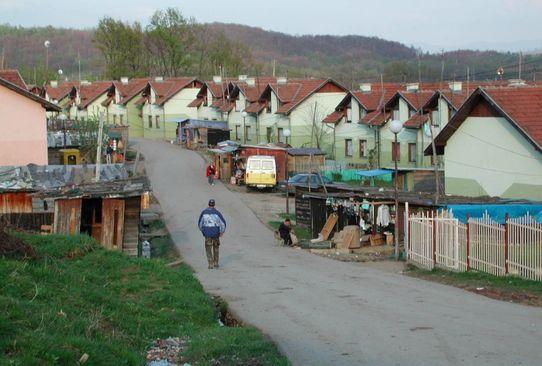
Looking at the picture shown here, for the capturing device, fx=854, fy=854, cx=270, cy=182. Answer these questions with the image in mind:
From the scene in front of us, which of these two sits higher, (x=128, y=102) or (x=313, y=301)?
(x=128, y=102)

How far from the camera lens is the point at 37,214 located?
25.9 metres

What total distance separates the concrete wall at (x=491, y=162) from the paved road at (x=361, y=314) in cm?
715

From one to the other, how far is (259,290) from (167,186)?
3053 centimetres

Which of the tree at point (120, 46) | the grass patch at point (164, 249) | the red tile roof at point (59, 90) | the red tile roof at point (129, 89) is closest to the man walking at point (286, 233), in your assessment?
the grass patch at point (164, 249)

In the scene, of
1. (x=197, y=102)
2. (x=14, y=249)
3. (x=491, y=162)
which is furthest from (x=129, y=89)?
(x=14, y=249)

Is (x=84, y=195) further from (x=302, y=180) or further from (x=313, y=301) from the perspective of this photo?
(x=302, y=180)

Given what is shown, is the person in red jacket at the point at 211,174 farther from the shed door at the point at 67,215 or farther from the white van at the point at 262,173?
the shed door at the point at 67,215

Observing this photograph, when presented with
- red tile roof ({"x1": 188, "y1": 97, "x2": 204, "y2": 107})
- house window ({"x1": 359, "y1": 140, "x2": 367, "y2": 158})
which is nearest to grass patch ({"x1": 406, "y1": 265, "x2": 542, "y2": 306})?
house window ({"x1": 359, "y1": 140, "x2": 367, "y2": 158})

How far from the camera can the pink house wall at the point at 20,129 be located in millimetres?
37000

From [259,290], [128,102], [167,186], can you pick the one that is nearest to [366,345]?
[259,290]

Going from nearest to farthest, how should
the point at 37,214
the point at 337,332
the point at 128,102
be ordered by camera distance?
the point at 337,332 < the point at 37,214 < the point at 128,102

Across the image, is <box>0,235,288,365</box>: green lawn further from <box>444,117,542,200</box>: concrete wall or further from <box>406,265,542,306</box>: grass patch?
<box>444,117,542,200</box>: concrete wall

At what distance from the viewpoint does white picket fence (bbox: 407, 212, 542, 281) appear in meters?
18.1

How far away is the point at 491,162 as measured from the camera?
29312 mm
